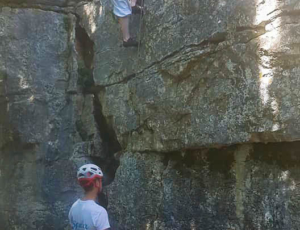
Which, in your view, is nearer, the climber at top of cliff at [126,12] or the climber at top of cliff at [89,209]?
the climber at top of cliff at [89,209]

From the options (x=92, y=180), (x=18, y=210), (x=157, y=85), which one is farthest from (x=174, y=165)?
(x=18, y=210)

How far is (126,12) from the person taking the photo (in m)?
5.89

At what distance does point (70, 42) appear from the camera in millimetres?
7004

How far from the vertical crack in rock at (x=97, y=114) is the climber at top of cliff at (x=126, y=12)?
1.04 metres

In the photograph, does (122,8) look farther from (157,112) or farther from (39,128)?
(39,128)

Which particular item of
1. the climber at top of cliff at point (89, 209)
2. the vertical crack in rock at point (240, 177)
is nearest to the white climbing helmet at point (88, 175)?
the climber at top of cliff at point (89, 209)

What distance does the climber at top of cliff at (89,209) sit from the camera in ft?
11.3

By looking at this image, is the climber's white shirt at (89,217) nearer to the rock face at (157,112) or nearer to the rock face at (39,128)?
the rock face at (157,112)

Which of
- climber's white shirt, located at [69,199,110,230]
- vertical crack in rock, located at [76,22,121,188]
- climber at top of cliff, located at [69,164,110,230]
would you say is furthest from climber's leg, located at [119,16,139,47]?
climber's white shirt, located at [69,199,110,230]

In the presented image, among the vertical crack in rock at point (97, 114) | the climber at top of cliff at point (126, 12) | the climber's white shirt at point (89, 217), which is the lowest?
the climber's white shirt at point (89, 217)

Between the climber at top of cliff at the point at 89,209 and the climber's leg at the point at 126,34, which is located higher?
the climber's leg at the point at 126,34

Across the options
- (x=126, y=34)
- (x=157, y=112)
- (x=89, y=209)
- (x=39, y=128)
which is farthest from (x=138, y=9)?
(x=89, y=209)

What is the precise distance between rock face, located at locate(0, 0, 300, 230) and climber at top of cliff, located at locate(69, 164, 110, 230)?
150 centimetres

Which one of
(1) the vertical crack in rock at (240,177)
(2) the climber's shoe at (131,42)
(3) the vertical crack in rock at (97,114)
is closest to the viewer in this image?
(1) the vertical crack in rock at (240,177)
